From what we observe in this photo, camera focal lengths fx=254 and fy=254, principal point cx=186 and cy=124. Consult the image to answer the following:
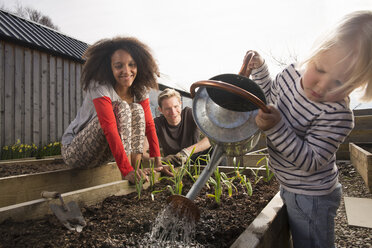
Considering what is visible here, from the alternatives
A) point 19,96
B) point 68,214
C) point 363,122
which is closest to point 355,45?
point 68,214

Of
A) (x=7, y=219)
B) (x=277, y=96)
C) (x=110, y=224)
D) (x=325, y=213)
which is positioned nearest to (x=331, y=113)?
(x=277, y=96)

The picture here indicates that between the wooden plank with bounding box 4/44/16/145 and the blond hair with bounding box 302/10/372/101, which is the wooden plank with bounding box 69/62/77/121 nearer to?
the wooden plank with bounding box 4/44/16/145

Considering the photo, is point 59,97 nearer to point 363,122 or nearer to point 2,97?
point 2,97

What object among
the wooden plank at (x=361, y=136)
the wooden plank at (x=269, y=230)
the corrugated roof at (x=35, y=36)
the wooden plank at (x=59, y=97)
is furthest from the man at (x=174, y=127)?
the wooden plank at (x=59, y=97)

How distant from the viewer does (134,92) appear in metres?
2.54

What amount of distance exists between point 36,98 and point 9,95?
0.58 meters

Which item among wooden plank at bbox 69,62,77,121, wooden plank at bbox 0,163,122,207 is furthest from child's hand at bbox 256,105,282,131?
wooden plank at bbox 69,62,77,121

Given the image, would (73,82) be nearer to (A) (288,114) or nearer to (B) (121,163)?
(B) (121,163)

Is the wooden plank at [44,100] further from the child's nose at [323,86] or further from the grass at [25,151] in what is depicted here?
the child's nose at [323,86]

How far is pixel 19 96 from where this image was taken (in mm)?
5422

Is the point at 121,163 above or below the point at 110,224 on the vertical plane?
above

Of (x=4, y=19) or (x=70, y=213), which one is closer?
(x=70, y=213)

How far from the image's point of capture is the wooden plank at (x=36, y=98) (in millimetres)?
5684

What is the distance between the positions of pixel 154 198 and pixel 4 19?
6.54 meters
